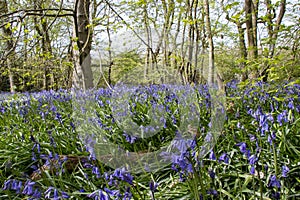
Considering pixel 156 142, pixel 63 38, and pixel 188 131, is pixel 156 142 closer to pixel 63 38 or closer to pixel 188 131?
pixel 188 131

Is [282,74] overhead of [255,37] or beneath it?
beneath

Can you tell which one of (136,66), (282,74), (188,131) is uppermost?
(136,66)

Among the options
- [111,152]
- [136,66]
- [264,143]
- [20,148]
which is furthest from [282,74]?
[136,66]

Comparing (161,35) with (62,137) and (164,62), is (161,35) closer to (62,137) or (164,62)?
(164,62)

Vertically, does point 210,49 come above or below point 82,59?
below

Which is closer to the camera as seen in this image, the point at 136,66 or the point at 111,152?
the point at 111,152

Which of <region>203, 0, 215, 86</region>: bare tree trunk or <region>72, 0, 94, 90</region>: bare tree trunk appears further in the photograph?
<region>72, 0, 94, 90</region>: bare tree trunk

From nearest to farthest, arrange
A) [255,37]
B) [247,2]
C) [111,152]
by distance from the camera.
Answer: [111,152] < [247,2] < [255,37]

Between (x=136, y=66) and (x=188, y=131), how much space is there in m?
4.31

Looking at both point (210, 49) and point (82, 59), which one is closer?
point (210, 49)

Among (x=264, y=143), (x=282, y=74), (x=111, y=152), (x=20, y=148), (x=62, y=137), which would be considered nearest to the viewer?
(x=264, y=143)

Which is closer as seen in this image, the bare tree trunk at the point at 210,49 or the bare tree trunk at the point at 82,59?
the bare tree trunk at the point at 210,49

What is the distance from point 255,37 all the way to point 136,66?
278 centimetres

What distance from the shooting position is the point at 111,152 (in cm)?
261
